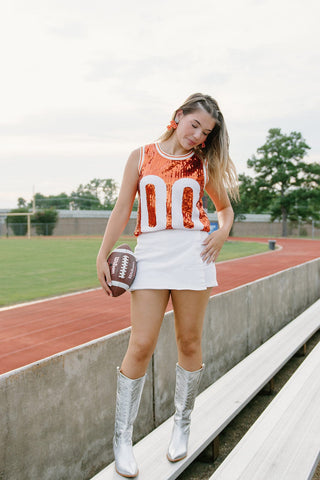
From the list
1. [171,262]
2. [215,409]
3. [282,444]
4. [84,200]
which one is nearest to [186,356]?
[171,262]

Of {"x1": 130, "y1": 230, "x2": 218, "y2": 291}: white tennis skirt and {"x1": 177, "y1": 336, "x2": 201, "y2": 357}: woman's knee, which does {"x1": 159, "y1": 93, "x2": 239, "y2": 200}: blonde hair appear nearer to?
{"x1": 130, "y1": 230, "x2": 218, "y2": 291}: white tennis skirt

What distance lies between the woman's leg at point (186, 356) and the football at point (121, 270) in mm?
220

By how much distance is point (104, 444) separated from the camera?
9.40 feet

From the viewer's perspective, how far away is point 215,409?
3004mm

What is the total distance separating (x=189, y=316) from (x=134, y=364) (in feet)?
1.12

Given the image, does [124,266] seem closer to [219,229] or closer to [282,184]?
[219,229]

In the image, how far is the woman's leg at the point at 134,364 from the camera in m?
2.21

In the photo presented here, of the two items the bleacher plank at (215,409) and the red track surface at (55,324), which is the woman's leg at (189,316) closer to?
the bleacher plank at (215,409)

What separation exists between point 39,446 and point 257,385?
1.67m

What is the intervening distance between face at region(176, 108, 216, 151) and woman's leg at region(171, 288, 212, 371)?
2.28 feet

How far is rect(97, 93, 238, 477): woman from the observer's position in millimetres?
2223

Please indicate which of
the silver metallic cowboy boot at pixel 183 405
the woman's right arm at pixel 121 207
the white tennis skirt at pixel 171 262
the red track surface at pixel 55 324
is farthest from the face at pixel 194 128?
the red track surface at pixel 55 324

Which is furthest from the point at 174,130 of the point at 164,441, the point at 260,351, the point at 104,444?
→ the point at 260,351

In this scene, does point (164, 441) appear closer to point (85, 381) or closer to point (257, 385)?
point (85, 381)
